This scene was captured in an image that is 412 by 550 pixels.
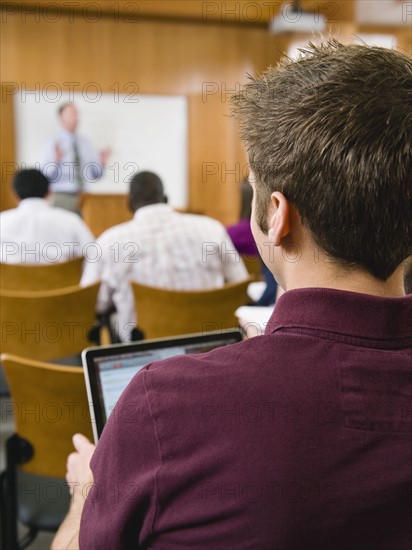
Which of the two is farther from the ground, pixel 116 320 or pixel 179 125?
pixel 179 125

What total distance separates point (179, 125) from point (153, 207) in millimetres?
5450

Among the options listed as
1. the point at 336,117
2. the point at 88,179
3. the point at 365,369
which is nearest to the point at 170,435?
the point at 365,369

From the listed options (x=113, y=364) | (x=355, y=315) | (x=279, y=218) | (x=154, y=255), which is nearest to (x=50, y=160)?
(x=154, y=255)

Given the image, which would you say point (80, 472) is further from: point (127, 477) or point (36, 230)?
point (36, 230)

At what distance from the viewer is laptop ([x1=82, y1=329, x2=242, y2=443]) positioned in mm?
1096

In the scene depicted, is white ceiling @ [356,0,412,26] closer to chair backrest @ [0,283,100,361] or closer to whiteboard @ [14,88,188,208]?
whiteboard @ [14,88,188,208]

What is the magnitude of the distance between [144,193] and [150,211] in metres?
0.11

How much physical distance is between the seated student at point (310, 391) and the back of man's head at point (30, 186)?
3117mm

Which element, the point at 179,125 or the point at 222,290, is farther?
the point at 179,125

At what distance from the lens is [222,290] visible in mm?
2461

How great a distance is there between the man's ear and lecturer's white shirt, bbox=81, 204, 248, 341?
86.4 inches

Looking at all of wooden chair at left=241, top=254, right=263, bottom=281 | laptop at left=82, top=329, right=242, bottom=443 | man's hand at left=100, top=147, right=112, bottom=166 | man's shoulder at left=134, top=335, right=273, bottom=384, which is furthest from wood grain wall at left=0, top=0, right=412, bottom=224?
man's shoulder at left=134, top=335, right=273, bottom=384

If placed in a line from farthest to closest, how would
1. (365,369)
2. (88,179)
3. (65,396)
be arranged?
(88,179), (65,396), (365,369)

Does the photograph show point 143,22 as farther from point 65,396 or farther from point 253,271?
point 65,396
